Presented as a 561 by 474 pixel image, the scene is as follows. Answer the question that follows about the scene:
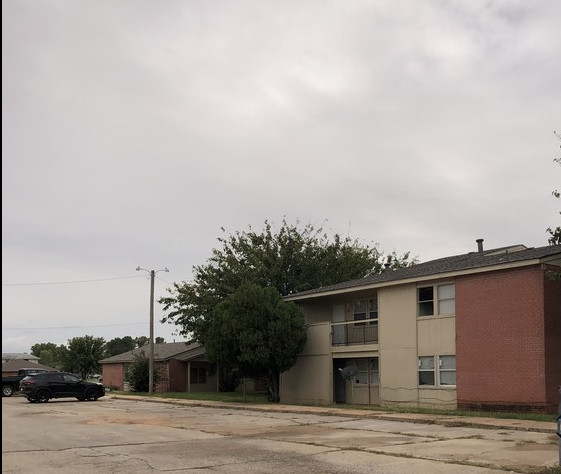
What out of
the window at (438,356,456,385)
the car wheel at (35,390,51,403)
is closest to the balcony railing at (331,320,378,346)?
the window at (438,356,456,385)

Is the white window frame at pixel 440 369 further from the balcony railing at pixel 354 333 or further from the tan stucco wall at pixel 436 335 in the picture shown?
the balcony railing at pixel 354 333

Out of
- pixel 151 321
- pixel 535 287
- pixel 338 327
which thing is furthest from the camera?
pixel 151 321

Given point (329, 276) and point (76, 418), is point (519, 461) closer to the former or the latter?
point (76, 418)

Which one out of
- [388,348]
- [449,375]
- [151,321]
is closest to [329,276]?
[151,321]

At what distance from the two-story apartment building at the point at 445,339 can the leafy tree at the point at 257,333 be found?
1.66 m

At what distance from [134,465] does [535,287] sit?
15.5m

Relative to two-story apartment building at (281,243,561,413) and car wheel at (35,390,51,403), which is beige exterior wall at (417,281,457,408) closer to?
two-story apartment building at (281,243,561,413)

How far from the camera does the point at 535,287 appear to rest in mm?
22547

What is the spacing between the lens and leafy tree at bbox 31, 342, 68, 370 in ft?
232

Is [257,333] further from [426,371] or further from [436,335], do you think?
[436,335]

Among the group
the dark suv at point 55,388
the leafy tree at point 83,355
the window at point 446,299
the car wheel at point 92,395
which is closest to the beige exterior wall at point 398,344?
the window at point 446,299

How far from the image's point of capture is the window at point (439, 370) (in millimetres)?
25578

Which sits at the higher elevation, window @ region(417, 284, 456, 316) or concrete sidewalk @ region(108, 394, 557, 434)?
window @ region(417, 284, 456, 316)

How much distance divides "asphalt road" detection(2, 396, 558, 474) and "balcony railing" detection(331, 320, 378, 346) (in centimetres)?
812
